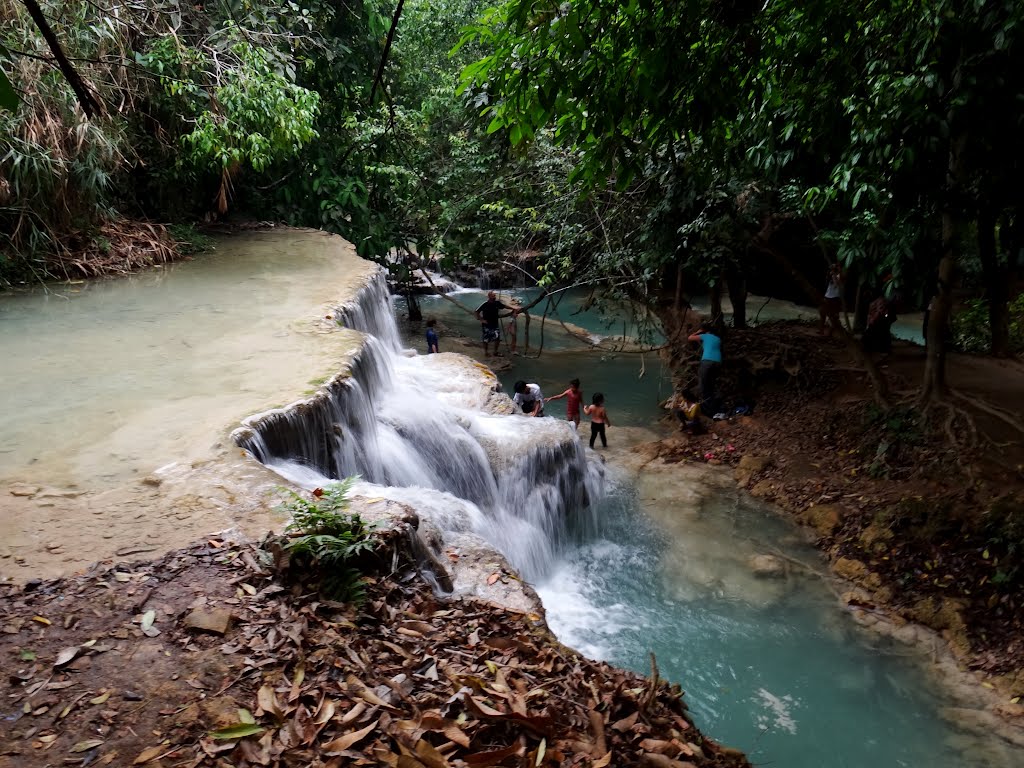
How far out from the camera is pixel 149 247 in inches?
417

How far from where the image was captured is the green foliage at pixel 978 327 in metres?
11.9

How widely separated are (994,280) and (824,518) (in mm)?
3401

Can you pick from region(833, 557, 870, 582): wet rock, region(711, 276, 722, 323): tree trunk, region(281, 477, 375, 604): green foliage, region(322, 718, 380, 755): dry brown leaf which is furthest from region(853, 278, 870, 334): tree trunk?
region(322, 718, 380, 755): dry brown leaf

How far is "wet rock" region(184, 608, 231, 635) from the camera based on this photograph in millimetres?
3004

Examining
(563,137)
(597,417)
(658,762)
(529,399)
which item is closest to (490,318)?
(529,399)

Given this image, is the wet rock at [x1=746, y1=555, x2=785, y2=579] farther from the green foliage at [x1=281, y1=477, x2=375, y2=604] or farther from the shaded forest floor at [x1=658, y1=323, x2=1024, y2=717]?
the green foliage at [x1=281, y1=477, x2=375, y2=604]

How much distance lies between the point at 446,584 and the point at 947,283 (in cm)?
604

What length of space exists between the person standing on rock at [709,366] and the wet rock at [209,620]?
8781 millimetres

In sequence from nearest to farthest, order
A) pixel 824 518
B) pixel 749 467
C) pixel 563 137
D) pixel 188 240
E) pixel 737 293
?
pixel 563 137, pixel 824 518, pixel 749 467, pixel 188 240, pixel 737 293

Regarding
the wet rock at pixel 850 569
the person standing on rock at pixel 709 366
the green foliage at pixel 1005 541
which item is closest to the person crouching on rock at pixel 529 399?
the person standing on rock at pixel 709 366

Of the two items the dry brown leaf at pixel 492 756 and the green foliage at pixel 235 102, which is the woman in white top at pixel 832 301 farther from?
the dry brown leaf at pixel 492 756

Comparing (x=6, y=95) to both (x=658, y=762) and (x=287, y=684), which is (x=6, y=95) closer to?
(x=287, y=684)

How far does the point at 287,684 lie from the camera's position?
271 cm

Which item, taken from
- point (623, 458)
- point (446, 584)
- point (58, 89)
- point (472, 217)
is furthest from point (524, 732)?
point (472, 217)
